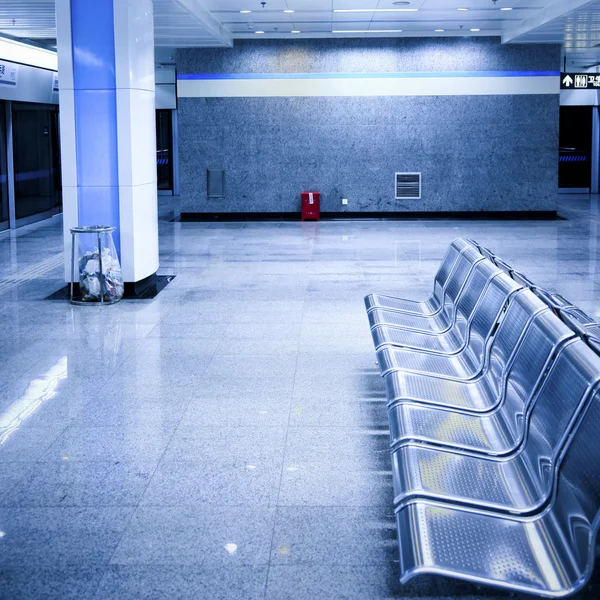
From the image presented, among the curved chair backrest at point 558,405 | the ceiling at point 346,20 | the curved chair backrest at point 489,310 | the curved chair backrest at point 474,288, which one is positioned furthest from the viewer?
the ceiling at point 346,20

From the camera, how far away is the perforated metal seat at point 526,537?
103 inches

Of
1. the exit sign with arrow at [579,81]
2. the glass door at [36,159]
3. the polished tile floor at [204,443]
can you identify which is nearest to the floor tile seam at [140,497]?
the polished tile floor at [204,443]

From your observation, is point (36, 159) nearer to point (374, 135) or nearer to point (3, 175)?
point (3, 175)

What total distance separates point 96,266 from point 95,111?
5.25ft

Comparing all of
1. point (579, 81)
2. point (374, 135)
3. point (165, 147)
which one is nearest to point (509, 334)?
point (374, 135)

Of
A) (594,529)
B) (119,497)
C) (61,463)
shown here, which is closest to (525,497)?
(594,529)

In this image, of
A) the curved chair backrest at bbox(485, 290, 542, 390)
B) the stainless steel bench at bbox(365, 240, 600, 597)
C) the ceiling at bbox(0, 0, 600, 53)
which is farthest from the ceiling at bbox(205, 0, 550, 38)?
the curved chair backrest at bbox(485, 290, 542, 390)

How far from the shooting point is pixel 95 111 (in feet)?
29.3

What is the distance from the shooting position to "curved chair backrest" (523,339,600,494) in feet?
9.47

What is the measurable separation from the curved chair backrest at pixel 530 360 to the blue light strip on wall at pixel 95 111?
19.6 ft

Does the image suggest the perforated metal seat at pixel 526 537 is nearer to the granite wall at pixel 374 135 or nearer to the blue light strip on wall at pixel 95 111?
the blue light strip on wall at pixel 95 111

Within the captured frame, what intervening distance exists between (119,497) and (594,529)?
2.24m

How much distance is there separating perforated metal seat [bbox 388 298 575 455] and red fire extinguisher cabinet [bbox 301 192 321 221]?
1271 cm

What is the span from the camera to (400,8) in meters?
13.0
